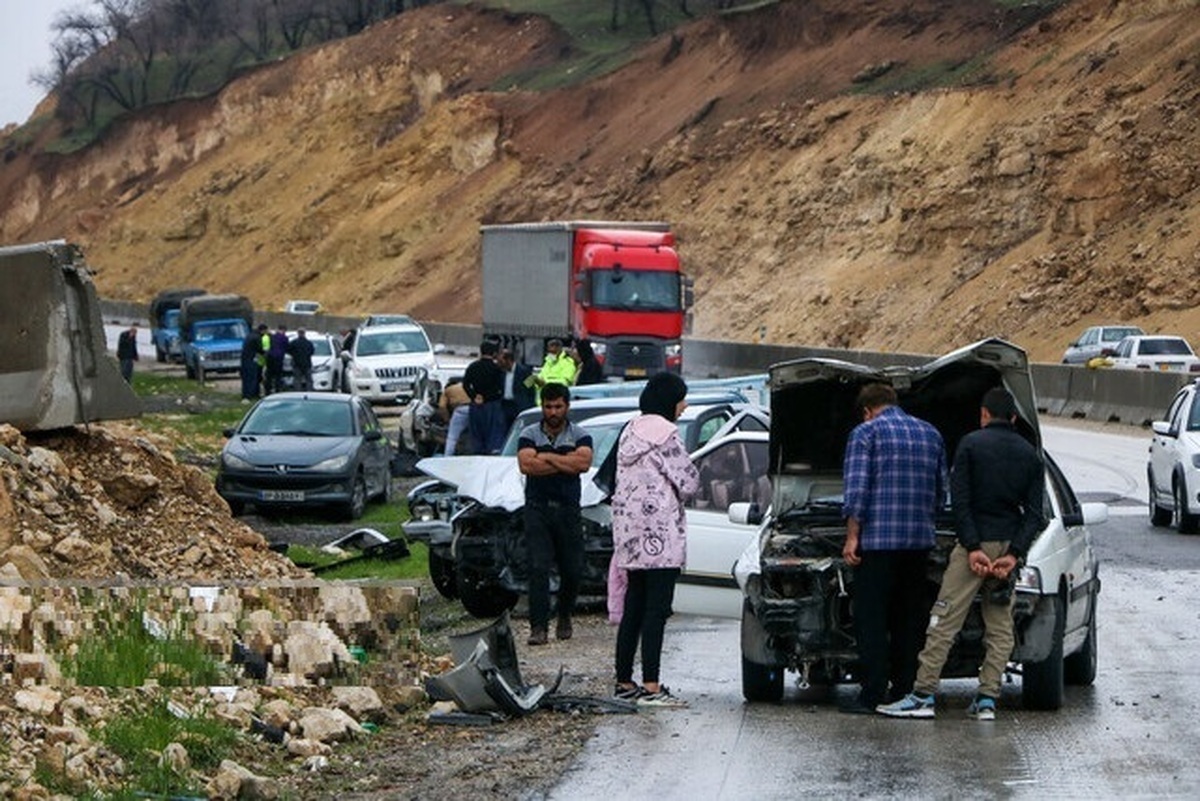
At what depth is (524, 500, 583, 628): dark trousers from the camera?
1655cm

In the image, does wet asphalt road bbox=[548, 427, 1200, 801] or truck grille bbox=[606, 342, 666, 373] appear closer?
wet asphalt road bbox=[548, 427, 1200, 801]

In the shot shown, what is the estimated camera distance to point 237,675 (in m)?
13.0

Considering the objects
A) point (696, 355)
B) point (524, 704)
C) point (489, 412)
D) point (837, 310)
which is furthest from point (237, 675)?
point (837, 310)

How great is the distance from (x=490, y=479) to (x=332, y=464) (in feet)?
34.1

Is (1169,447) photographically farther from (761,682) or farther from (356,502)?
(761,682)

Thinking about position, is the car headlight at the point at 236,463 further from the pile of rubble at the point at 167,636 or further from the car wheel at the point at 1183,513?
the car wheel at the point at 1183,513

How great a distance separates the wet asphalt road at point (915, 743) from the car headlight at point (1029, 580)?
644mm

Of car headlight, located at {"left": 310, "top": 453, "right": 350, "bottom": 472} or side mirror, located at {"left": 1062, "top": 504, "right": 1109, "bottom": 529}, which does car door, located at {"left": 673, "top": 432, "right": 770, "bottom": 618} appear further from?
car headlight, located at {"left": 310, "top": 453, "right": 350, "bottom": 472}

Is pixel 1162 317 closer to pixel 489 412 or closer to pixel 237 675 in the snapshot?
pixel 489 412

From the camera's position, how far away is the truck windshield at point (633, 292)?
51000mm

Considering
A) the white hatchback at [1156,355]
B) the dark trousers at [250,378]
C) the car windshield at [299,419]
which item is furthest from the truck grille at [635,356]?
→ the car windshield at [299,419]

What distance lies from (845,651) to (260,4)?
5420 inches

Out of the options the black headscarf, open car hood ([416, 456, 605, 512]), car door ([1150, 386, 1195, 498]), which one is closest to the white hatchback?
car door ([1150, 386, 1195, 498])

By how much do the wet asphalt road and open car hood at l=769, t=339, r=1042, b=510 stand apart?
47.9 inches
